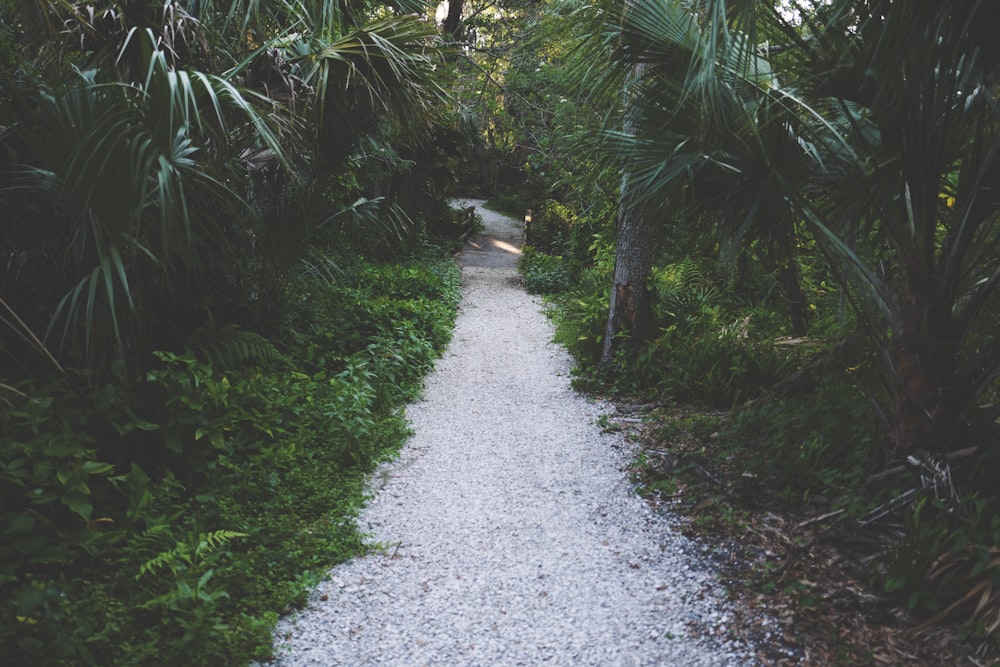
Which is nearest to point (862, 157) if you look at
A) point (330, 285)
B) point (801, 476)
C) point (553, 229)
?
point (801, 476)

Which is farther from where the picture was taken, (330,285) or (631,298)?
(631,298)

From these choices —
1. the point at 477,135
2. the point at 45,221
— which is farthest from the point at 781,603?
Answer: the point at 477,135

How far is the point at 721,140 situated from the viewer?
12.9ft

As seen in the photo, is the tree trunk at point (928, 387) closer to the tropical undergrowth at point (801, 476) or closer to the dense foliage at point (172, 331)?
the tropical undergrowth at point (801, 476)

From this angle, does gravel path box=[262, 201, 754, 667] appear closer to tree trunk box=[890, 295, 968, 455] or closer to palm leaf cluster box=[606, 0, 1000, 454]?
tree trunk box=[890, 295, 968, 455]

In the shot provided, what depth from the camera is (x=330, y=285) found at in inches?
251

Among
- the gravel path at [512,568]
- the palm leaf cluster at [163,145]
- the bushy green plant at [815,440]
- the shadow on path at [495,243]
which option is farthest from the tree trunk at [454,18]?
the bushy green plant at [815,440]

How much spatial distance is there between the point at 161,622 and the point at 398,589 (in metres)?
1.12

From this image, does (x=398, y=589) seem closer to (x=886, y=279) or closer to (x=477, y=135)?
(x=886, y=279)

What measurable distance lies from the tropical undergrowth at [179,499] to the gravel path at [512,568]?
0.27 m

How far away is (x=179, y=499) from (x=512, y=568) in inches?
75.7

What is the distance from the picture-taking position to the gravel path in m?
2.93

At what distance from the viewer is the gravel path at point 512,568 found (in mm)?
2926

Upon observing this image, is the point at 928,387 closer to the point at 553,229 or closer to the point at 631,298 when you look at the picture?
the point at 631,298
